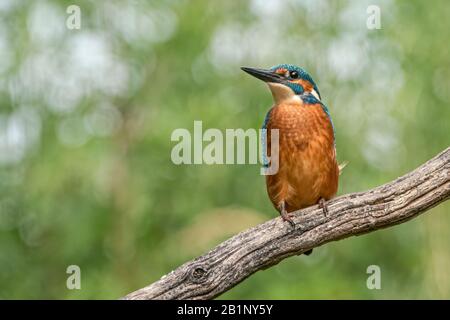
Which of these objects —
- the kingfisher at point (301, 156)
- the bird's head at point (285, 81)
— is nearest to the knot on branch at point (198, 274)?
the kingfisher at point (301, 156)

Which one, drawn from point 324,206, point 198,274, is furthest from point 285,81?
point 198,274

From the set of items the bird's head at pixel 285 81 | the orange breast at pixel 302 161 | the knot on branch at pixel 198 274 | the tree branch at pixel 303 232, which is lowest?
the knot on branch at pixel 198 274

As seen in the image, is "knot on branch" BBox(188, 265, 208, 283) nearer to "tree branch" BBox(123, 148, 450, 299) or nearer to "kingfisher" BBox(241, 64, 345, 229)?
"tree branch" BBox(123, 148, 450, 299)

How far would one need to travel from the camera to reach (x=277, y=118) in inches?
211

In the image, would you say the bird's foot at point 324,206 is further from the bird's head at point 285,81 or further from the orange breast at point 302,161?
the bird's head at point 285,81

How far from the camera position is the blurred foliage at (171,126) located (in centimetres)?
853

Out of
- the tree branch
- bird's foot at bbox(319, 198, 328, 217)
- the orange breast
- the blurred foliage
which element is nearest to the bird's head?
the orange breast

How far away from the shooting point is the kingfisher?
520 centimetres

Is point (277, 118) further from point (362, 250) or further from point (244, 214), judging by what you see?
point (362, 250)

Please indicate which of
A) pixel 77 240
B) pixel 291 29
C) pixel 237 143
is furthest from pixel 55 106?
pixel 291 29

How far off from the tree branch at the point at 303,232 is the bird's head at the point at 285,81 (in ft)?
3.38

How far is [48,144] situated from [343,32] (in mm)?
3641

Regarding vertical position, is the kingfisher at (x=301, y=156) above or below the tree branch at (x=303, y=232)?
above

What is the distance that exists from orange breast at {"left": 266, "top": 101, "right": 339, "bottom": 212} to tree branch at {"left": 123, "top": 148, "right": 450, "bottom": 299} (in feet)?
1.16
